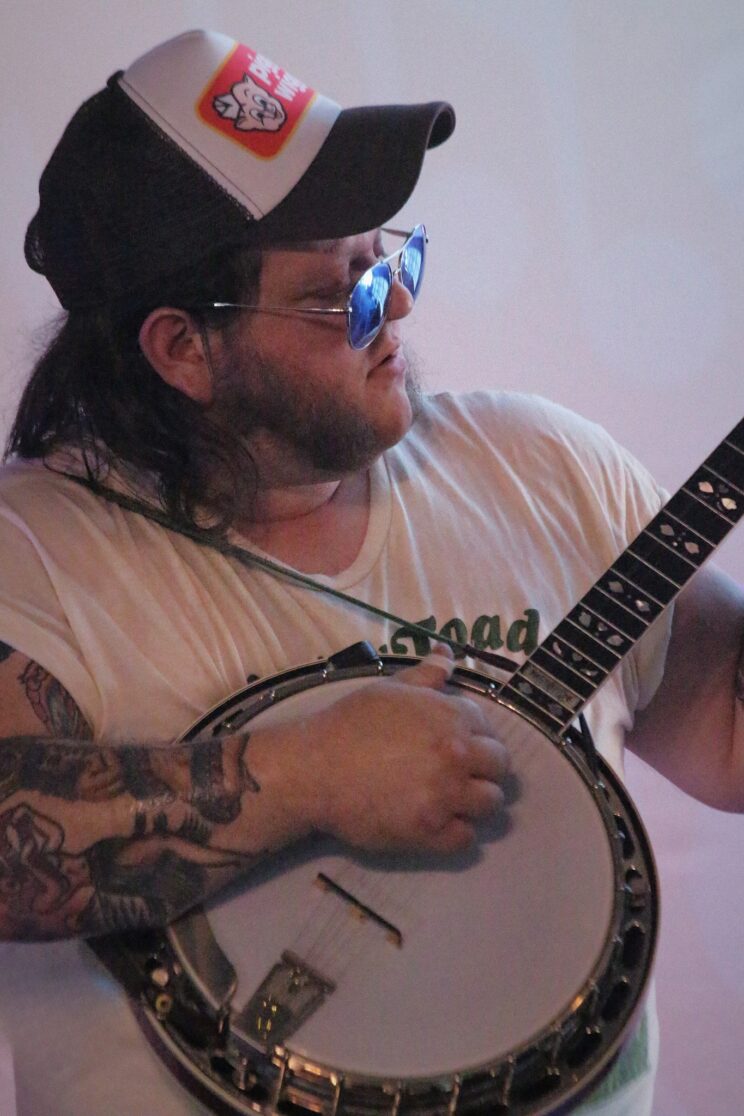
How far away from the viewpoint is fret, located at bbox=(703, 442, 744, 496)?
1046 mm

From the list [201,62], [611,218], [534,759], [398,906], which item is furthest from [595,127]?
[398,906]

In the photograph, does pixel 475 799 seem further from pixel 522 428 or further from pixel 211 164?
pixel 211 164

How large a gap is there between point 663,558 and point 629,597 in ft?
Result: 0.14

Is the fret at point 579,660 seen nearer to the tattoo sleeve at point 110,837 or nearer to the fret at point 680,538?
the fret at point 680,538

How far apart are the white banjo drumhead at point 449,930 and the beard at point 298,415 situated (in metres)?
0.31

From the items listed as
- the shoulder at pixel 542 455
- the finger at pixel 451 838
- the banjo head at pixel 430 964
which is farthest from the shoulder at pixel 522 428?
the finger at pixel 451 838

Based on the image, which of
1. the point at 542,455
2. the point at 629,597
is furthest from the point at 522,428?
the point at 629,597

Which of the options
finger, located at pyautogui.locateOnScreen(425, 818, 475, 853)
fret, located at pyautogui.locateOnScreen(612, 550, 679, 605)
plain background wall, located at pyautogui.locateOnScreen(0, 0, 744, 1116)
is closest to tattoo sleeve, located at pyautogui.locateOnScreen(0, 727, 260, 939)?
finger, located at pyautogui.locateOnScreen(425, 818, 475, 853)

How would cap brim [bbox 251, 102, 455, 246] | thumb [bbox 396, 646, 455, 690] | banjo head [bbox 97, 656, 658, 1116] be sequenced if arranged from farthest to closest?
cap brim [bbox 251, 102, 455, 246]
thumb [bbox 396, 646, 455, 690]
banjo head [bbox 97, 656, 658, 1116]

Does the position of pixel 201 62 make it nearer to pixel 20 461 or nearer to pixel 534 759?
pixel 20 461

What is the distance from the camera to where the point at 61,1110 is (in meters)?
1.06

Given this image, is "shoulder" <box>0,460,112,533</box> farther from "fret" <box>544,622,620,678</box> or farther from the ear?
"fret" <box>544,622,620,678</box>

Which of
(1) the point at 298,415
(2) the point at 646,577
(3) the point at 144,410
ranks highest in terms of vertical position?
(2) the point at 646,577

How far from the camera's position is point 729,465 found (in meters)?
1.05
